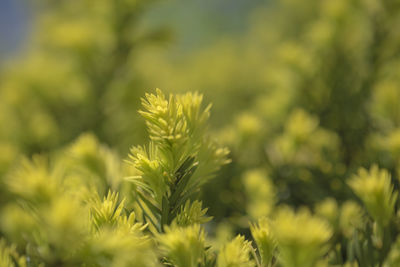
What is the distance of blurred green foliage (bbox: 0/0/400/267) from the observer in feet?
0.99

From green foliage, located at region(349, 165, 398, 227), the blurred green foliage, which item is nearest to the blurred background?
the blurred green foliage

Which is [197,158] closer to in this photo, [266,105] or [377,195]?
[377,195]

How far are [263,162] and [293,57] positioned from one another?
0.26 meters

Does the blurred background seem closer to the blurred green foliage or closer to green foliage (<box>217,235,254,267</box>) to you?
the blurred green foliage

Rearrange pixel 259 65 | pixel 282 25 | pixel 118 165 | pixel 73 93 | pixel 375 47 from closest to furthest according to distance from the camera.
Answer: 1. pixel 118 165
2. pixel 375 47
3. pixel 73 93
4. pixel 259 65
5. pixel 282 25

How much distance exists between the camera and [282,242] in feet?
0.88

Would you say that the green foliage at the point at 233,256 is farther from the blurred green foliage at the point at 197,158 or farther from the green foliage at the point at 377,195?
the green foliage at the point at 377,195

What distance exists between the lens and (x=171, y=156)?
0.36 metres

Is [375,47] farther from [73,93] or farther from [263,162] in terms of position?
[73,93]

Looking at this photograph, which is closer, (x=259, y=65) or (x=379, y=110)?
(x=379, y=110)

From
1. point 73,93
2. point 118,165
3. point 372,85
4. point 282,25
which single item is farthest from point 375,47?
point 282,25

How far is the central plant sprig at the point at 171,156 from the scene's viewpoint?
34cm

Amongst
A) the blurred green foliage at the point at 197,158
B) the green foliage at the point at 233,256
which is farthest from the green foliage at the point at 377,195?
the green foliage at the point at 233,256

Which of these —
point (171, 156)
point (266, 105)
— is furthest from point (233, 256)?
point (266, 105)
